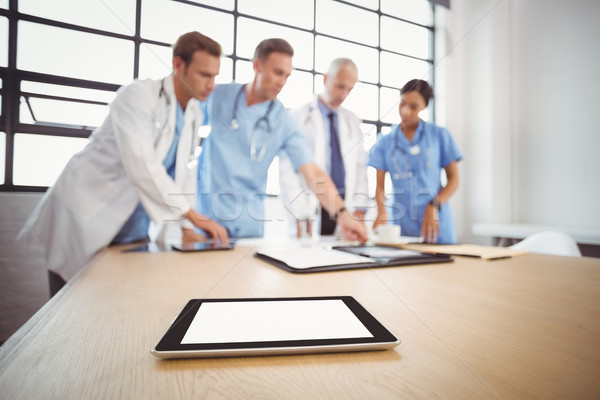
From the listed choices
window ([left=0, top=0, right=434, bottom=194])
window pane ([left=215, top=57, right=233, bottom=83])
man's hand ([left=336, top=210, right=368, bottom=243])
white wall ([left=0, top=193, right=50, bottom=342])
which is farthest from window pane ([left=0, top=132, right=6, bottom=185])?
white wall ([left=0, top=193, right=50, bottom=342])

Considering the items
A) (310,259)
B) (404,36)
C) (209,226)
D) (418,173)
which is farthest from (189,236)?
(418,173)

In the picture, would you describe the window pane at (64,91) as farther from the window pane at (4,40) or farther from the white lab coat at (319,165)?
the white lab coat at (319,165)

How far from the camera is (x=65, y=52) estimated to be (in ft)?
1.09

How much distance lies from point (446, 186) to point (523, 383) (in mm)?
1081

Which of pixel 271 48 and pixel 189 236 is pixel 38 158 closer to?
pixel 271 48

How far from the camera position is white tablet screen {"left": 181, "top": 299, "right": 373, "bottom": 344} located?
0.17 m

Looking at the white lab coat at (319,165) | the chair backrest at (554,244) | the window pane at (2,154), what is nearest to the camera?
the window pane at (2,154)

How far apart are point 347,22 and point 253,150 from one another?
0.32 m

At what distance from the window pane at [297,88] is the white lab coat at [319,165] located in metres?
0.14

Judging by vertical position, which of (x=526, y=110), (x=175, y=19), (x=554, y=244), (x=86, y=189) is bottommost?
(x=554, y=244)

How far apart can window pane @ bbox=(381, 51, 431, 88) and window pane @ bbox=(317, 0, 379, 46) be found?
36 millimetres

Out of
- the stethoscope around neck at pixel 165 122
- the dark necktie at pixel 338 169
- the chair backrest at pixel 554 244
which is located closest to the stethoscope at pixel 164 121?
the stethoscope around neck at pixel 165 122

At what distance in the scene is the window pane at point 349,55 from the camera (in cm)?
44

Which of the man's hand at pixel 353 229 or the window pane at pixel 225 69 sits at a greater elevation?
the window pane at pixel 225 69
